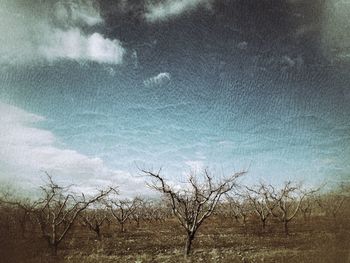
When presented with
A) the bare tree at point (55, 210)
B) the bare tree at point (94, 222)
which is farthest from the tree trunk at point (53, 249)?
the bare tree at point (94, 222)

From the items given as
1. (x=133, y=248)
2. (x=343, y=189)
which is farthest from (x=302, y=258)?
(x=343, y=189)

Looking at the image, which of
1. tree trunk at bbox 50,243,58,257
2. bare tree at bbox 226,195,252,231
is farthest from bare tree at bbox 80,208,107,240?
bare tree at bbox 226,195,252,231

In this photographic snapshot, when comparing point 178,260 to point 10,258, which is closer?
point 10,258

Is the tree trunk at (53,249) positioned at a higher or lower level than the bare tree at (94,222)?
lower

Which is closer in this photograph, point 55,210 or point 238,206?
point 55,210

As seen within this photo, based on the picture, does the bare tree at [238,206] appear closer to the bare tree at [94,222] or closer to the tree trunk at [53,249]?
the bare tree at [94,222]

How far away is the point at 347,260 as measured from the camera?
37.4 ft

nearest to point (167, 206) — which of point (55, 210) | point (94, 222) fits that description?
point (55, 210)

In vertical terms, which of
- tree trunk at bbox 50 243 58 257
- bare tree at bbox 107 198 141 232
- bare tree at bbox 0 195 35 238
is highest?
bare tree at bbox 107 198 141 232

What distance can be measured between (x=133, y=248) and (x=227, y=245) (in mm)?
4561

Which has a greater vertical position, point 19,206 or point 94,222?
point 94,222

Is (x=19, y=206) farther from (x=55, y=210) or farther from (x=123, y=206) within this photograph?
(x=123, y=206)

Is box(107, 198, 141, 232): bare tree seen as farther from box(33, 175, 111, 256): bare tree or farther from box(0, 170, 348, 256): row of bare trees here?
box(33, 175, 111, 256): bare tree

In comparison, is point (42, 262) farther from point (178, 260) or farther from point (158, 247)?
point (158, 247)
